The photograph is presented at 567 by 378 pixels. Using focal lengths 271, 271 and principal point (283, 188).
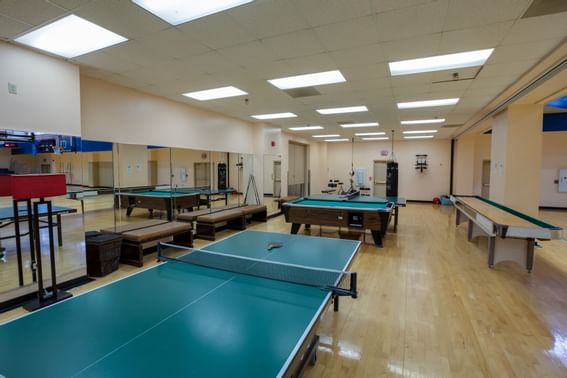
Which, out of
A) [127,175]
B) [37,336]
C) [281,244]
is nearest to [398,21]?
[281,244]

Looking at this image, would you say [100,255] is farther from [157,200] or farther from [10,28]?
[10,28]

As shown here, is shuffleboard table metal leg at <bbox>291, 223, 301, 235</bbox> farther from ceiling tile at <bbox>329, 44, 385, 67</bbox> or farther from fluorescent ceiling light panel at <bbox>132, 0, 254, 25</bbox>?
fluorescent ceiling light panel at <bbox>132, 0, 254, 25</bbox>

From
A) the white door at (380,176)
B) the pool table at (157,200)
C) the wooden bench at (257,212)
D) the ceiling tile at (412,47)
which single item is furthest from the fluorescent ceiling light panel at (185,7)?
the white door at (380,176)

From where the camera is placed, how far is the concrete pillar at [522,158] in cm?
523

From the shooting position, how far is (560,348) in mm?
2371

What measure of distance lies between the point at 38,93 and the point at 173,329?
149 inches

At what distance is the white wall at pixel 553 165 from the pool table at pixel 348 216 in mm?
8251

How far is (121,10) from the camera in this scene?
8.39ft

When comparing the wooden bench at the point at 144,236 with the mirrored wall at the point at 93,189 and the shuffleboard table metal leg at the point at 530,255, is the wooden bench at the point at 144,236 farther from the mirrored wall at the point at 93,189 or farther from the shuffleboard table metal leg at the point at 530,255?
the shuffleboard table metal leg at the point at 530,255

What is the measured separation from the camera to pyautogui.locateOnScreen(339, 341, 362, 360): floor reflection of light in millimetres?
2252

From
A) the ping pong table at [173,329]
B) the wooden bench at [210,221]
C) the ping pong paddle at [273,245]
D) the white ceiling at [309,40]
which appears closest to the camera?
the ping pong table at [173,329]

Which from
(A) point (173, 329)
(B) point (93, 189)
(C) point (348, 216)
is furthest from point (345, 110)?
(A) point (173, 329)

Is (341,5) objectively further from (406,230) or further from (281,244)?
(406,230)

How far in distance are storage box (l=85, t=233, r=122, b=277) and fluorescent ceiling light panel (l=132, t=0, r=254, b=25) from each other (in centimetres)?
304
